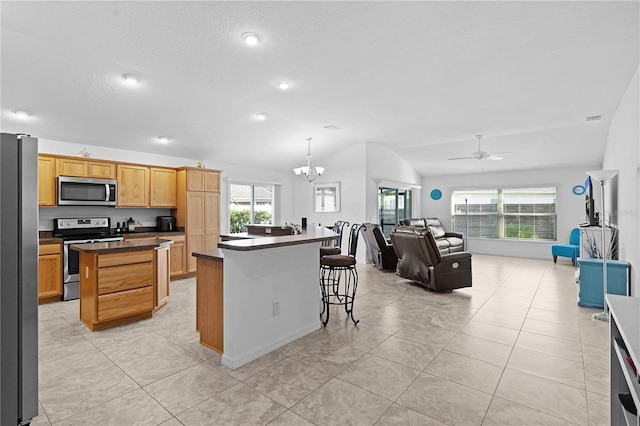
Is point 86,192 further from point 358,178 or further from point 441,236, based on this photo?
point 441,236

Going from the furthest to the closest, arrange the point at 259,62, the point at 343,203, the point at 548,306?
the point at 343,203, the point at 548,306, the point at 259,62

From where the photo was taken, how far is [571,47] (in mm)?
3193

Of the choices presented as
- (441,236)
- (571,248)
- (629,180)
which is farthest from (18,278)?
(571,248)

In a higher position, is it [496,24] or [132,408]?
[496,24]

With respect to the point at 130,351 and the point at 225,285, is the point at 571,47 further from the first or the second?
the point at 130,351

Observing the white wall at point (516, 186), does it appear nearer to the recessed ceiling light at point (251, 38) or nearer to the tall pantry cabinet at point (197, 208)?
the tall pantry cabinet at point (197, 208)

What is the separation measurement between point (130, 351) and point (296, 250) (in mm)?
1746

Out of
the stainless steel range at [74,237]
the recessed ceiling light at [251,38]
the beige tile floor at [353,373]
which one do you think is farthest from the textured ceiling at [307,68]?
the beige tile floor at [353,373]

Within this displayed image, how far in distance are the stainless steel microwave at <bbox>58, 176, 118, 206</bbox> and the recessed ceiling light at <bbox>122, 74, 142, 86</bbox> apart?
6.34 feet

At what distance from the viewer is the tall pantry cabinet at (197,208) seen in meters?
5.93

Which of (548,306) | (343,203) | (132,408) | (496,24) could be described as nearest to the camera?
(132,408)

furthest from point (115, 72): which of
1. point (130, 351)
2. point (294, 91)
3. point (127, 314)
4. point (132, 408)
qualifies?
point (132, 408)

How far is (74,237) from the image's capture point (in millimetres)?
4781

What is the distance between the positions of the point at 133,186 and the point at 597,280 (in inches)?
278
